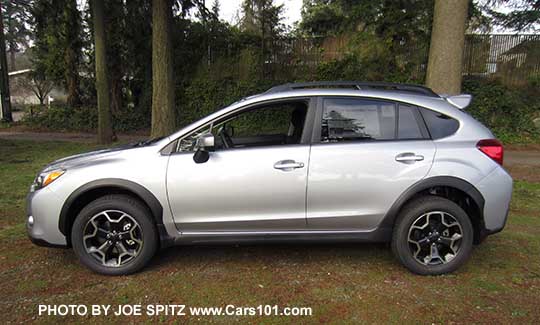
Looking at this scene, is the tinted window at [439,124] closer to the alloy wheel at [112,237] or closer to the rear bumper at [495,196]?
the rear bumper at [495,196]

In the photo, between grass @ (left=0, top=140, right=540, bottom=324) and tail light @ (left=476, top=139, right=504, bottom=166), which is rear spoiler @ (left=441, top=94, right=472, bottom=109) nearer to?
tail light @ (left=476, top=139, right=504, bottom=166)

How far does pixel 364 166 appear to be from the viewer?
3.03 meters

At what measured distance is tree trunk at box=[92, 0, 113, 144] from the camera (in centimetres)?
1037

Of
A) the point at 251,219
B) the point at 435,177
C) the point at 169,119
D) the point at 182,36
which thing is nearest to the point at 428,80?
the point at 435,177

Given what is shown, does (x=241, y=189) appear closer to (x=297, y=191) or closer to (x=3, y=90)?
(x=297, y=191)

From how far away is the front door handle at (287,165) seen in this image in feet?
9.93

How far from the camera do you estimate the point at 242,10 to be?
14.0 meters

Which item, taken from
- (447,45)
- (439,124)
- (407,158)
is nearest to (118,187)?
(407,158)

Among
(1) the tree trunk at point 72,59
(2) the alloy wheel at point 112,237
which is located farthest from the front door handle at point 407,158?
(1) the tree trunk at point 72,59

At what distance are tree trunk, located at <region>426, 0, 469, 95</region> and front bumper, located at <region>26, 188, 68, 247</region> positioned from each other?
638 centimetres

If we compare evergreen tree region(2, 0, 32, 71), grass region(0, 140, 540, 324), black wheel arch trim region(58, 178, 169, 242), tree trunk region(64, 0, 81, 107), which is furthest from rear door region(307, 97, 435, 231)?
evergreen tree region(2, 0, 32, 71)

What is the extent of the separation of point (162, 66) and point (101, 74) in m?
3.61

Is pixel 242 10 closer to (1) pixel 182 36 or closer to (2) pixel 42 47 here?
(1) pixel 182 36

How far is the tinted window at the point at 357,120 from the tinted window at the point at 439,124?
31 centimetres
